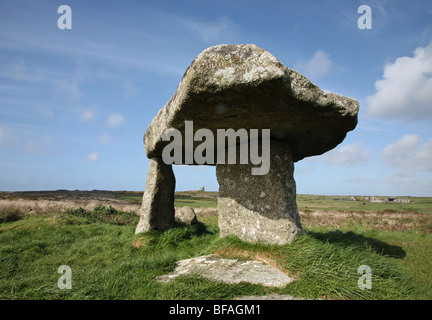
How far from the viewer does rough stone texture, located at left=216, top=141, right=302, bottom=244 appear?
20.6ft

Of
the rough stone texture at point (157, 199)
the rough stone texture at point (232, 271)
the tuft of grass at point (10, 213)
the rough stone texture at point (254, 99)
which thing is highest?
the rough stone texture at point (254, 99)

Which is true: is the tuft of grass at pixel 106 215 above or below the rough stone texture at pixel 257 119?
below

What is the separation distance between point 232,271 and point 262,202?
213 centimetres

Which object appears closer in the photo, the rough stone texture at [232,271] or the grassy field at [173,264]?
the grassy field at [173,264]

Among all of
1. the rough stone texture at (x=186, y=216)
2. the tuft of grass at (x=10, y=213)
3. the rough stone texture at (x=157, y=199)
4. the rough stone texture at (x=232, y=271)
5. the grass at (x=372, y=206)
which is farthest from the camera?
the grass at (x=372, y=206)

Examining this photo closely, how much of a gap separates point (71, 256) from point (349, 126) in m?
8.63

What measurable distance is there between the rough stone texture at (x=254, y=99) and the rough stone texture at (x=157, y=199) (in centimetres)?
333

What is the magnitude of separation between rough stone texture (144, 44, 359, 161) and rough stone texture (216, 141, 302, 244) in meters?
0.95

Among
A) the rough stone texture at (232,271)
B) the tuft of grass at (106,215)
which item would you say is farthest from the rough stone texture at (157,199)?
the tuft of grass at (106,215)

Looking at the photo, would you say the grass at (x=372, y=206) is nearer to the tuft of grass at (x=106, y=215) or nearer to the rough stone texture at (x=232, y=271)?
the tuft of grass at (x=106, y=215)

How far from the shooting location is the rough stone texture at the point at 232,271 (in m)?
4.72

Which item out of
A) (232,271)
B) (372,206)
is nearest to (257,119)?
(232,271)

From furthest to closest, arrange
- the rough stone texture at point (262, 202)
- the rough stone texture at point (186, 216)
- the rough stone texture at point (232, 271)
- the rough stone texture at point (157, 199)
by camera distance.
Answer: the rough stone texture at point (186, 216) < the rough stone texture at point (157, 199) < the rough stone texture at point (262, 202) < the rough stone texture at point (232, 271)
